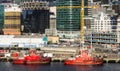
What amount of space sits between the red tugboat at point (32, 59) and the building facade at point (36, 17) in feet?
162

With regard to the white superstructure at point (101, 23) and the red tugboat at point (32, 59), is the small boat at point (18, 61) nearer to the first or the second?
the red tugboat at point (32, 59)

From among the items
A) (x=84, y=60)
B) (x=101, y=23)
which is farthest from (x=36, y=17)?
(x=84, y=60)

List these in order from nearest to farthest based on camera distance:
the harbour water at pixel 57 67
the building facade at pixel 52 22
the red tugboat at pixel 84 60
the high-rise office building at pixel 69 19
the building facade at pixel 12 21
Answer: the harbour water at pixel 57 67 < the red tugboat at pixel 84 60 < the building facade at pixel 12 21 < the high-rise office building at pixel 69 19 < the building facade at pixel 52 22

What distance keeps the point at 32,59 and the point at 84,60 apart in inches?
285

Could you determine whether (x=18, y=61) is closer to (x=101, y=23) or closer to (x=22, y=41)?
(x=22, y=41)

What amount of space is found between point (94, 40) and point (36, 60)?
27.1 metres

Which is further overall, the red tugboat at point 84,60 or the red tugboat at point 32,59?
the red tugboat at point 32,59

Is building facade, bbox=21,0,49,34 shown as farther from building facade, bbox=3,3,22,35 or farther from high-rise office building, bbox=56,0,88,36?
building facade, bbox=3,3,22,35

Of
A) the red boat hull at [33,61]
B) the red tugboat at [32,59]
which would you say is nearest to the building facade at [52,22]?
the red tugboat at [32,59]

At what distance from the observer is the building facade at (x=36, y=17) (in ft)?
465

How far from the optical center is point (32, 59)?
9062cm

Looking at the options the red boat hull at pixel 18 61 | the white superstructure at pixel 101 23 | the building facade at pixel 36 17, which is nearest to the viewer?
the red boat hull at pixel 18 61

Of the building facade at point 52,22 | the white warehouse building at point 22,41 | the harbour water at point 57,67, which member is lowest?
the harbour water at point 57,67

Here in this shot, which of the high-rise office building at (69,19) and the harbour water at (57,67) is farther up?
the high-rise office building at (69,19)
